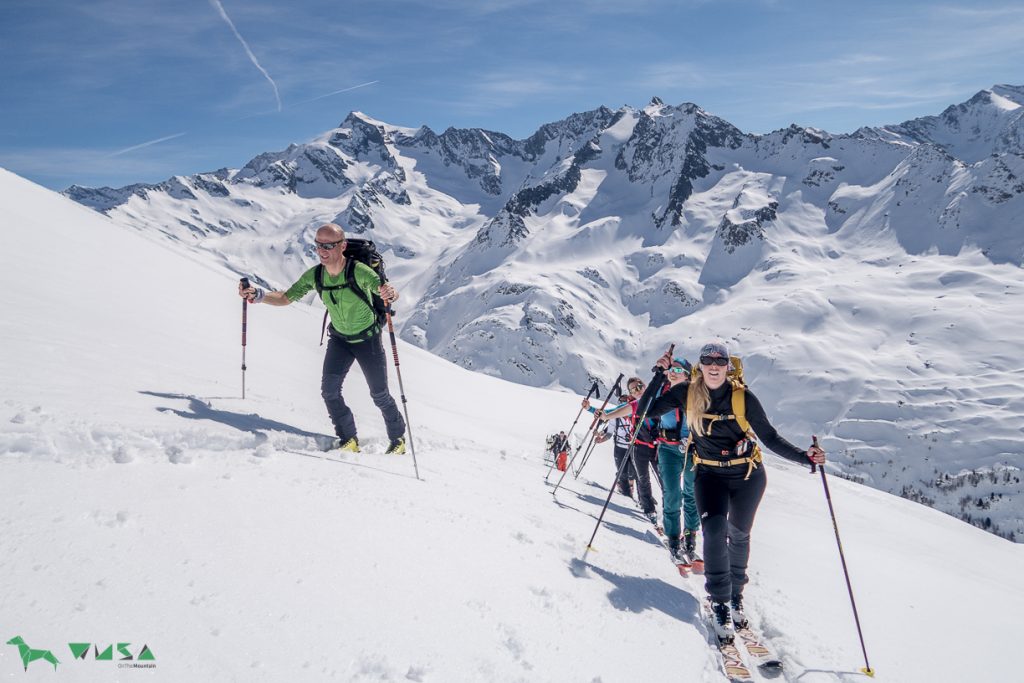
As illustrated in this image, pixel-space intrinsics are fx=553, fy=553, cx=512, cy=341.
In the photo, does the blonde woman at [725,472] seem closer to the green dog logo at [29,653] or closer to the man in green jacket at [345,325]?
the man in green jacket at [345,325]

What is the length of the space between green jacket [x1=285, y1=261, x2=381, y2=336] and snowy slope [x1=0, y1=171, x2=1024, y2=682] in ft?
5.39

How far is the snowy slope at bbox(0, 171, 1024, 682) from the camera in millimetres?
3111

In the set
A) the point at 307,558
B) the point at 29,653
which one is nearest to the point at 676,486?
the point at 307,558

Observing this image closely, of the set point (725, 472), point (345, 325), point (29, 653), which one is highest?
point (345, 325)

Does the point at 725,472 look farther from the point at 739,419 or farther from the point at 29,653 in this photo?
the point at 29,653

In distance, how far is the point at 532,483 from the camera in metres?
9.98

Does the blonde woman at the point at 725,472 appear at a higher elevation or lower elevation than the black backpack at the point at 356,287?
lower

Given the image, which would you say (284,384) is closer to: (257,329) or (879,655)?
(257,329)

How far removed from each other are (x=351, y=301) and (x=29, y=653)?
17.1 ft

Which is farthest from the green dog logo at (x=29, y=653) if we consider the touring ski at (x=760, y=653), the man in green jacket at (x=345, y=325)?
the touring ski at (x=760, y=653)

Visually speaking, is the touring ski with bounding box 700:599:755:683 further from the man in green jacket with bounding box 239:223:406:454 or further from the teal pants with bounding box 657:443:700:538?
the man in green jacket with bounding box 239:223:406:454

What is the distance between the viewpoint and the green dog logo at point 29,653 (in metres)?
2.53

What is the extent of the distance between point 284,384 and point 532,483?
5641 mm

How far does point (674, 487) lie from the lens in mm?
8141
